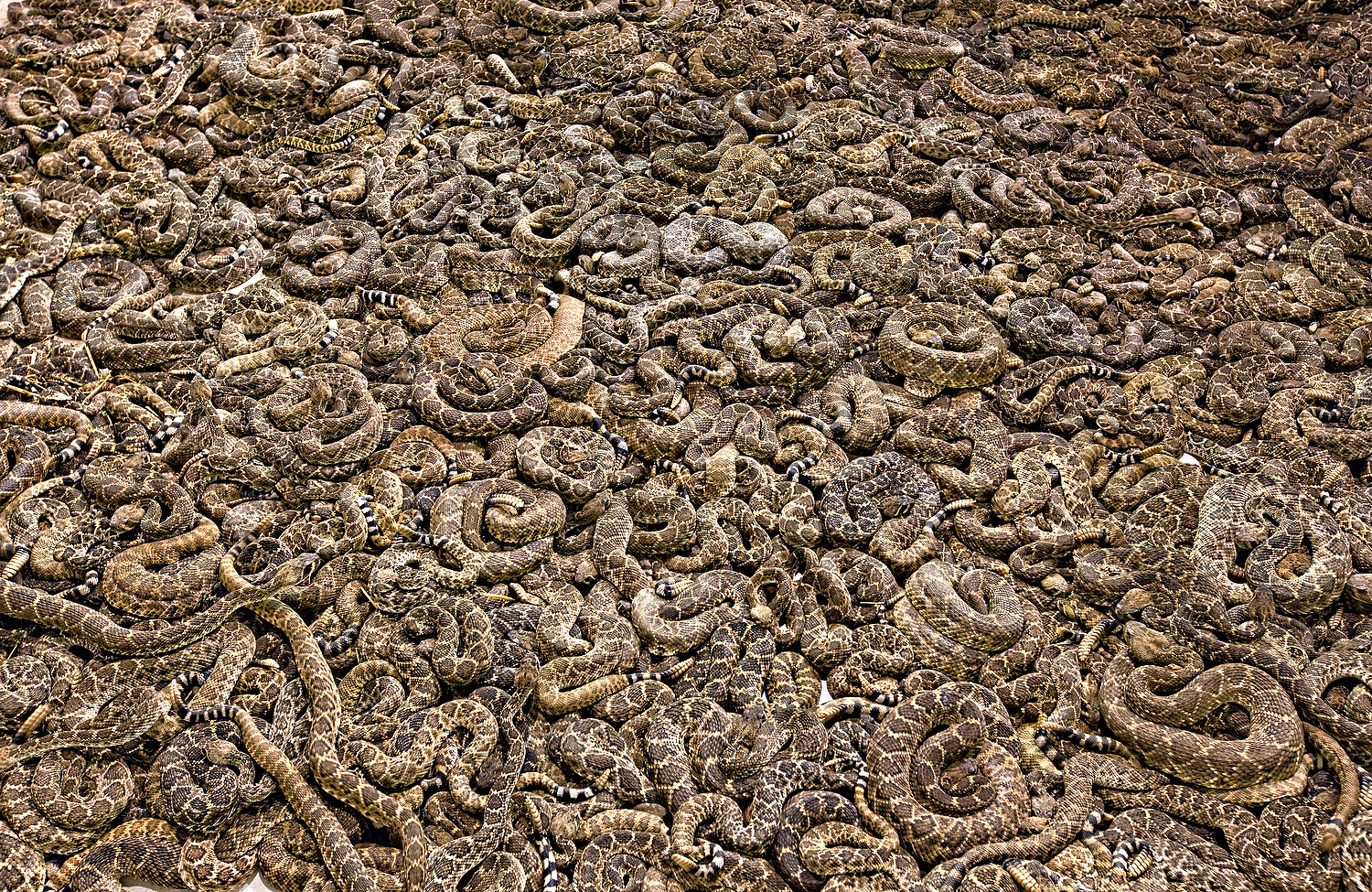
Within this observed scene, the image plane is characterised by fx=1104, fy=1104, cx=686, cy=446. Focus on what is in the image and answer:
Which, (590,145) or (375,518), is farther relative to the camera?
(590,145)

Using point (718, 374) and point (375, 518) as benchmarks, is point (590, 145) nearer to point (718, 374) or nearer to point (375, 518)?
point (718, 374)

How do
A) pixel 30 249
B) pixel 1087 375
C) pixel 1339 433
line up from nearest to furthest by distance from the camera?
pixel 1339 433, pixel 1087 375, pixel 30 249

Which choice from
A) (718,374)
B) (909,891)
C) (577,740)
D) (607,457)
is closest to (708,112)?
(718,374)

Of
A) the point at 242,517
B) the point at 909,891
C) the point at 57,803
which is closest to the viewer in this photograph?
the point at 909,891

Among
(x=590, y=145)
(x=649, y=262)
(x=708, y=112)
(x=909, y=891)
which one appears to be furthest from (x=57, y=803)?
(x=708, y=112)

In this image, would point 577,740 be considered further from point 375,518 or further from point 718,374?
point 718,374

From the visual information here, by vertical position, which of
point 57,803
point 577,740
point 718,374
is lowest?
point 57,803

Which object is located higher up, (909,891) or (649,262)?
(649,262)
